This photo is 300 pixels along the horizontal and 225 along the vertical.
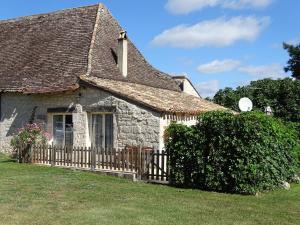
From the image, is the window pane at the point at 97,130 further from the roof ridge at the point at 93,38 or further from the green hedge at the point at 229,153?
the green hedge at the point at 229,153

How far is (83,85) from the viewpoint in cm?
1842

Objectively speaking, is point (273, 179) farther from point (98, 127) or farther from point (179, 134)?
point (98, 127)

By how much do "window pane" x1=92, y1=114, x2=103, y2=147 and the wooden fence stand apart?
223cm

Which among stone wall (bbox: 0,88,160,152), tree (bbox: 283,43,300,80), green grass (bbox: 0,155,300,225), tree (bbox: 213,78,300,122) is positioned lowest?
green grass (bbox: 0,155,300,225)

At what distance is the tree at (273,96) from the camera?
1116 inches

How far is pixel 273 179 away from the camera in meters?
12.2

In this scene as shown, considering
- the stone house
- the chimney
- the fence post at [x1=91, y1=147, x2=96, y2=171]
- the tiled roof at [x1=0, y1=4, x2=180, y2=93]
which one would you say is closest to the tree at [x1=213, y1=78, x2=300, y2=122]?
the stone house

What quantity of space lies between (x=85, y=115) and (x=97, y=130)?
0.78 meters

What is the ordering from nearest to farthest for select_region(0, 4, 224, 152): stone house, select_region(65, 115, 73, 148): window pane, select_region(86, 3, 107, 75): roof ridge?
1. select_region(0, 4, 224, 152): stone house
2. select_region(65, 115, 73, 148): window pane
3. select_region(86, 3, 107, 75): roof ridge

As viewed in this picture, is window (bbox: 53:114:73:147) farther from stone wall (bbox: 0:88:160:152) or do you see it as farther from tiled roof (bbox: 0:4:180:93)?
tiled roof (bbox: 0:4:180:93)

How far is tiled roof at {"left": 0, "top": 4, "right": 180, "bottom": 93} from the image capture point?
20047mm

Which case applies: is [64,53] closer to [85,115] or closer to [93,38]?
[93,38]

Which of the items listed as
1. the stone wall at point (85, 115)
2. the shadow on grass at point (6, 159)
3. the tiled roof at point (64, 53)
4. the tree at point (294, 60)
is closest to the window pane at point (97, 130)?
the stone wall at point (85, 115)

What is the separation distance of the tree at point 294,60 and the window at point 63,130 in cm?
2973
